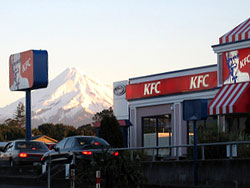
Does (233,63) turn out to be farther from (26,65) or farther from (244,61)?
(26,65)

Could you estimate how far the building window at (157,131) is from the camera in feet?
135

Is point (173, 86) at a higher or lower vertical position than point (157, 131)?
higher

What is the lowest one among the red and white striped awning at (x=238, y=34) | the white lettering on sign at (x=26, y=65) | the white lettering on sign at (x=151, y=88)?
the white lettering on sign at (x=151, y=88)

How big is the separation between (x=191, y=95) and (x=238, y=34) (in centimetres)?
713

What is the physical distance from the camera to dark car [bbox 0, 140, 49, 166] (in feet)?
93.6

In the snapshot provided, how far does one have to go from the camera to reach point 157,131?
4194cm

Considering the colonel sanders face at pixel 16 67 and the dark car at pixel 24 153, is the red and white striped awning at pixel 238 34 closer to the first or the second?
the dark car at pixel 24 153

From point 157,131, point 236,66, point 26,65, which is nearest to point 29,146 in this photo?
point 26,65

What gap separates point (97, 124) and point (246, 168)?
29932 mm

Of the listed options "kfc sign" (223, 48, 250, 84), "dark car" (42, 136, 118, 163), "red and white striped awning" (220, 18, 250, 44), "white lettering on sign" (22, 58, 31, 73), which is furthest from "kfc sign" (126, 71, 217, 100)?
"dark car" (42, 136, 118, 163)

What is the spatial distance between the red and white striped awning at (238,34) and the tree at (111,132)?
8.89 meters

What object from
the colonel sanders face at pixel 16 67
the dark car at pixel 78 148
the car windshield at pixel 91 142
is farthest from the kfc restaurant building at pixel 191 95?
the colonel sanders face at pixel 16 67

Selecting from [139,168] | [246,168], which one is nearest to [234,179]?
[246,168]

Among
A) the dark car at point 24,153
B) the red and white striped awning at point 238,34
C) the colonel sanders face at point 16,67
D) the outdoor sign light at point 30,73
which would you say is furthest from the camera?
the colonel sanders face at point 16,67
